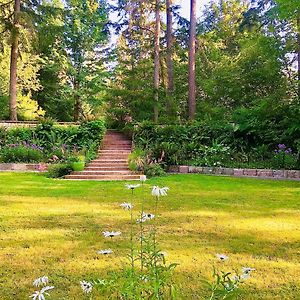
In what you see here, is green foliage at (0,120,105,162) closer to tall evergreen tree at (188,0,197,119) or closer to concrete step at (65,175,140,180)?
concrete step at (65,175,140,180)

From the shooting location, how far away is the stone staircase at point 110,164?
9.17m

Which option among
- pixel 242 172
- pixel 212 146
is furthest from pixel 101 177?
pixel 212 146

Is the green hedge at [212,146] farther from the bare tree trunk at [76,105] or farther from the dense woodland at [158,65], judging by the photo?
the bare tree trunk at [76,105]

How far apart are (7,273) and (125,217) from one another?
6.34ft

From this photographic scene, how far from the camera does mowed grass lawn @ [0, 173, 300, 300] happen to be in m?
2.51

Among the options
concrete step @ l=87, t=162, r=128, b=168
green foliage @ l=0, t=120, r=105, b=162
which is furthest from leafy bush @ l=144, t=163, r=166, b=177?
green foliage @ l=0, t=120, r=105, b=162

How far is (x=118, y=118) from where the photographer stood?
16516mm

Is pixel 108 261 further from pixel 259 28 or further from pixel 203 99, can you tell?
pixel 203 99

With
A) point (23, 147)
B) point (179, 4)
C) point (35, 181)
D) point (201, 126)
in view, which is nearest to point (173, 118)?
point (201, 126)

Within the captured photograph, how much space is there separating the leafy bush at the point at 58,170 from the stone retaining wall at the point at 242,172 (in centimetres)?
300

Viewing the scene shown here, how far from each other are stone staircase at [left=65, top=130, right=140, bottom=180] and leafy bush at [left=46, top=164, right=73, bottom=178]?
9.2 inches

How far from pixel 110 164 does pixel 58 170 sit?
1748 mm

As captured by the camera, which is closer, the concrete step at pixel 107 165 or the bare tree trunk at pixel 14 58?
the concrete step at pixel 107 165

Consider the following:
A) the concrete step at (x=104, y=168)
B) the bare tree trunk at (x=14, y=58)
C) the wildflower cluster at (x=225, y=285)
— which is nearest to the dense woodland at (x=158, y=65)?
the bare tree trunk at (x=14, y=58)
